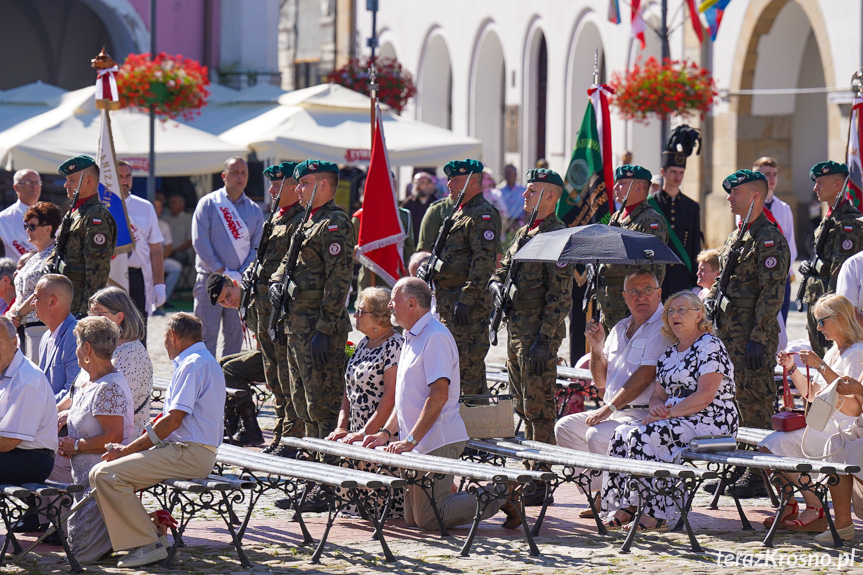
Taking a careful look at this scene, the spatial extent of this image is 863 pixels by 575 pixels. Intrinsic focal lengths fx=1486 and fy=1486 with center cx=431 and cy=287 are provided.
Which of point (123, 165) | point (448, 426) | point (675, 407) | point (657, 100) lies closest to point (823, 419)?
point (675, 407)

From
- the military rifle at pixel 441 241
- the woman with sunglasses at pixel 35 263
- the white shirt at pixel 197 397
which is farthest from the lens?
the woman with sunglasses at pixel 35 263

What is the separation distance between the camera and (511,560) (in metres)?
6.80

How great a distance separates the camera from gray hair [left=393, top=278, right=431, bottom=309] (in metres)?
7.59

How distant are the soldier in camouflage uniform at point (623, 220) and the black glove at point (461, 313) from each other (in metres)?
0.99

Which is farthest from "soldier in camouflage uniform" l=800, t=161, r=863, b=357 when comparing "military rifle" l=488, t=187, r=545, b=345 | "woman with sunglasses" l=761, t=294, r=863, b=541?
"woman with sunglasses" l=761, t=294, r=863, b=541

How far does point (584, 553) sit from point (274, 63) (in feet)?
65.5

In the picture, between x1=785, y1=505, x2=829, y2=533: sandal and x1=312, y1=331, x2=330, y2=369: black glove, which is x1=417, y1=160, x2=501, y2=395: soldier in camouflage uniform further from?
x1=785, y1=505, x2=829, y2=533: sandal

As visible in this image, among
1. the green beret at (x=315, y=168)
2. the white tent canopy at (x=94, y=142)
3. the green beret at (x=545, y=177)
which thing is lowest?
the green beret at (x=545, y=177)

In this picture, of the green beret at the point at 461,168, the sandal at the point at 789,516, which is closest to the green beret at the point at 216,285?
the green beret at the point at 461,168

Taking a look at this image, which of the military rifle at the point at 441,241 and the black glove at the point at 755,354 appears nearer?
the black glove at the point at 755,354

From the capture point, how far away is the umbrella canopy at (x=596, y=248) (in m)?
8.06

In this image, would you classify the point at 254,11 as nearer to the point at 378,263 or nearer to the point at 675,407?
the point at 378,263

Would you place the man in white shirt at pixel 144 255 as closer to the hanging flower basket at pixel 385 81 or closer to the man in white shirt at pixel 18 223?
the man in white shirt at pixel 18 223

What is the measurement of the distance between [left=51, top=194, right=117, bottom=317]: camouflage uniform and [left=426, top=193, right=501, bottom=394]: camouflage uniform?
2218 mm
